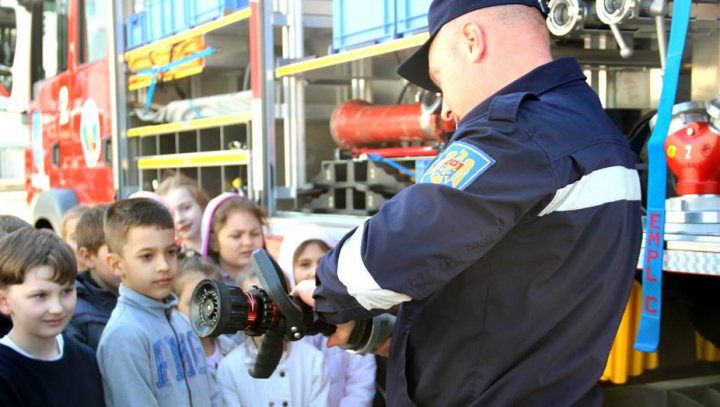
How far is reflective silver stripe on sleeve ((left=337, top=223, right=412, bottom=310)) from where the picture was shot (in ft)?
4.67

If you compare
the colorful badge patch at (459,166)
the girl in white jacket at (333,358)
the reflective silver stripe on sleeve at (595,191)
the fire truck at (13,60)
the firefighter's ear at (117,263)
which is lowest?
the girl in white jacket at (333,358)

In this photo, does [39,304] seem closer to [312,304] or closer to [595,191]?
[312,304]

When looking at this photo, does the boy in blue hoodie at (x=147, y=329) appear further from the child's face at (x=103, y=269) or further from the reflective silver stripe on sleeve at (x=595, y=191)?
the reflective silver stripe on sleeve at (x=595, y=191)

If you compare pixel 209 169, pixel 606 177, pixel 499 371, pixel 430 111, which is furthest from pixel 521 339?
pixel 209 169

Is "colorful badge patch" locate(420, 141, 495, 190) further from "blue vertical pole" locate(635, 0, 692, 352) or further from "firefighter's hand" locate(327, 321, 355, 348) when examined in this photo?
"blue vertical pole" locate(635, 0, 692, 352)

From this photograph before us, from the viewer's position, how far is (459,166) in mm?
1383

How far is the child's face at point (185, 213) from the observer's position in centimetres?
429

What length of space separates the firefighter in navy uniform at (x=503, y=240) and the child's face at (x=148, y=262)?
1313 mm

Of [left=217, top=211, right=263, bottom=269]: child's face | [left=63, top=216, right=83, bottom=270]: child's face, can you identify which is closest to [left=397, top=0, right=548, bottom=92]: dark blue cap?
[left=217, top=211, right=263, bottom=269]: child's face

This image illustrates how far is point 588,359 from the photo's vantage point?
1.51 meters

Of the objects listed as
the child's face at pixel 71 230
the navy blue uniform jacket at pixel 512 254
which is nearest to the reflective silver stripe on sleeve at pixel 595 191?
the navy blue uniform jacket at pixel 512 254

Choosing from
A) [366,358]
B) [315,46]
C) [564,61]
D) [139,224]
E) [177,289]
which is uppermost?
[315,46]

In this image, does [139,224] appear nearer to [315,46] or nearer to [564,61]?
[564,61]

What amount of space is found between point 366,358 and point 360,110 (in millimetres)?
1559
